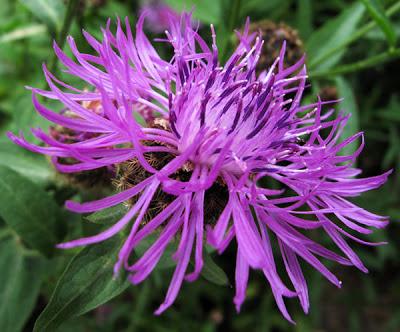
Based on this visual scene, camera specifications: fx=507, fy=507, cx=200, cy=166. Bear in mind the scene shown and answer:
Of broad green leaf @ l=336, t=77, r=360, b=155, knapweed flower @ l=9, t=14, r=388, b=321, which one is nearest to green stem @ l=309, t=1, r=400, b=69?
broad green leaf @ l=336, t=77, r=360, b=155

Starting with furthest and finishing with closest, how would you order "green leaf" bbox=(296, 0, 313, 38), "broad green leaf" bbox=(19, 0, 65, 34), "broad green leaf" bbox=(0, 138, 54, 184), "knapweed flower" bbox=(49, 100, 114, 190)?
"green leaf" bbox=(296, 0, 313, 38) < "broad green leaf" bbox=(19, 0, 65, 34) < "broad green leaf" bbox=(0, 138, 54, 184) < "knapweed flower" bbox=(49, 100, 114, 190)

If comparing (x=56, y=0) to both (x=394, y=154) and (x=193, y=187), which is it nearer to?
(x=193, y=187)

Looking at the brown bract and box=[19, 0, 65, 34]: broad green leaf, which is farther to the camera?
box=[19, 0, 65, 34]: broad green leaf

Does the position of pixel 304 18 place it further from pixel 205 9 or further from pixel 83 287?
pixel 83 287

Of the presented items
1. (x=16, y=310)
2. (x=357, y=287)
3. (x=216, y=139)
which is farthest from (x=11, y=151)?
(x=357, y=287)

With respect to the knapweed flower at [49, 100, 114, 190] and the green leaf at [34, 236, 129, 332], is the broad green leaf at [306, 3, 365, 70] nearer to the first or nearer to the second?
the knapweed flower at [49, 100, 114, 190]

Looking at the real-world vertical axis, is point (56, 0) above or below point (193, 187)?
above

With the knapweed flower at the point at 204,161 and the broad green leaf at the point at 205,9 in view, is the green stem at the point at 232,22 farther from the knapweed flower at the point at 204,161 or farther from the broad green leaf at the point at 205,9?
the knapweed flower at the point at 204,161
